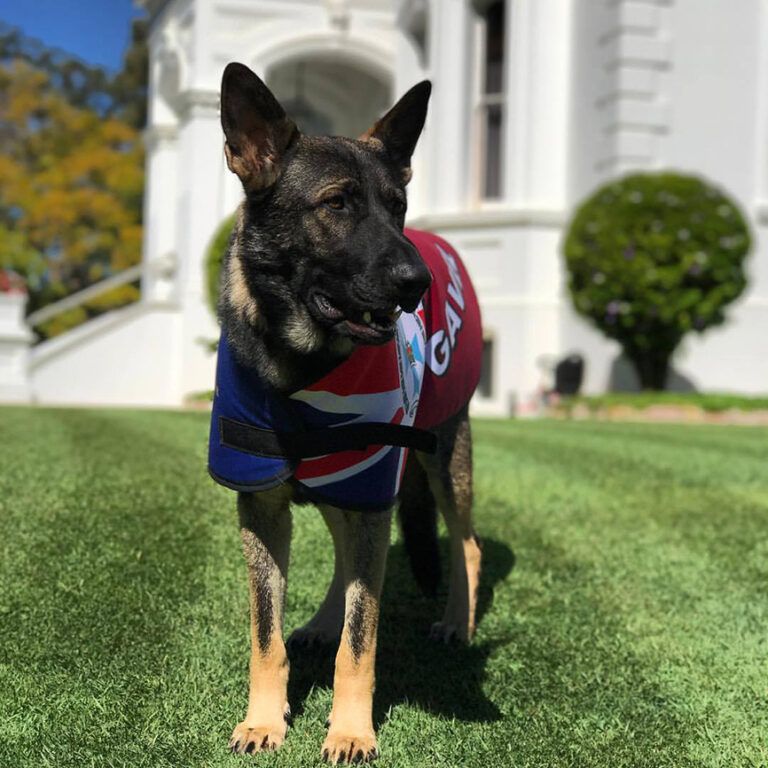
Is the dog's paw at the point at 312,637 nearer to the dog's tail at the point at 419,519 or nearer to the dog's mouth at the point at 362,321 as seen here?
the dog's tail at the point at 419,519

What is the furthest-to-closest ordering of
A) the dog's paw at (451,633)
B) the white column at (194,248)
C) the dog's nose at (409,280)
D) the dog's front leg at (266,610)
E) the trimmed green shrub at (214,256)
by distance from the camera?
the white column at (194,248)
the trimmed green shrub at (214,256)
the dog's paw at (451,633)
the dog's front leg at (266,610)
the dog's nose at (409,280)

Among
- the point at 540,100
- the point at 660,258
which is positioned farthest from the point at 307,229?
the point at 540,100

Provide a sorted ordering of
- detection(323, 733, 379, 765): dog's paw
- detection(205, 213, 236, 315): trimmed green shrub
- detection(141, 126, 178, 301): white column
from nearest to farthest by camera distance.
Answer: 1. detection(323, 733, 379, 765): dog's paw
2. detection(205, 213, 236, 315): trimmed green shrub
3. detection(141, 126, 178, 301): white column

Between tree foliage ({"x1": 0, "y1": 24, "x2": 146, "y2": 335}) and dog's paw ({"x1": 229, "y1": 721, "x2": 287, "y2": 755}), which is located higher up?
tree foliage ({"x1": 0, "y1": 24, "x2": 146, "y2": 335})

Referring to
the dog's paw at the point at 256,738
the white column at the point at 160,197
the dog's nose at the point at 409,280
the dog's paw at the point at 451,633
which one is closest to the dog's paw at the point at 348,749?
the dog's paw at the point at 256,738

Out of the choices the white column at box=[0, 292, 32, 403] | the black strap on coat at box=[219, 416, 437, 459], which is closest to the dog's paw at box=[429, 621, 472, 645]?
the black strap on coat at box=[219, 416, 437, 459]

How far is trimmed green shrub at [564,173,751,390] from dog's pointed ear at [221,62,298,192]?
1100 cm

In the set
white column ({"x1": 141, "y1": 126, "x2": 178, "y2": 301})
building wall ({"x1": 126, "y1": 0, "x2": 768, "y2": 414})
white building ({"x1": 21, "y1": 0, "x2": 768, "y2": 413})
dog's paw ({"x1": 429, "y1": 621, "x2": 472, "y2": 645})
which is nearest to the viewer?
dog's paw ({"x1": 429, "y1": 621, "x2": 472, "y2": 645})

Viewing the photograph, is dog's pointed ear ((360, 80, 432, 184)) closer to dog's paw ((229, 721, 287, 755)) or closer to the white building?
dog's paw ((229, 721, 287, 755))

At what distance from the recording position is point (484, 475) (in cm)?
651

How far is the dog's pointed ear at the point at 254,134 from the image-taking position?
2768 millimetres

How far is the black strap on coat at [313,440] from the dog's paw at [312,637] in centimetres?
109

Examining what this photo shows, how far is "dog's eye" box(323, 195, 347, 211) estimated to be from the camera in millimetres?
2730

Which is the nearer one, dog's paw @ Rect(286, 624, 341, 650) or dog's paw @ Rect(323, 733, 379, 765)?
dog's paw @ Rect(323, 733, 379, 765)
